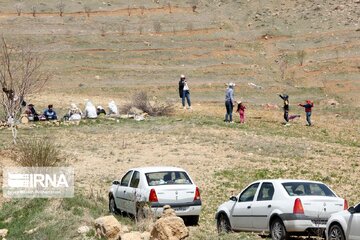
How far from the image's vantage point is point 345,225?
504 inches


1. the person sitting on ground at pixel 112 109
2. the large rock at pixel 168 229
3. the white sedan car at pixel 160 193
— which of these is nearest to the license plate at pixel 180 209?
the white sedan car at pixel 160 193

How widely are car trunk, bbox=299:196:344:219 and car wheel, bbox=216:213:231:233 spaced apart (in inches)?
103

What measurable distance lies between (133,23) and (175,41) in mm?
8592

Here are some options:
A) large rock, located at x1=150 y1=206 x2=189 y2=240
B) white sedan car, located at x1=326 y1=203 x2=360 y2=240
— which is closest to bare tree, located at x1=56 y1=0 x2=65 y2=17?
large rock, located at x1=150 y1=206 x2=189 y2=240

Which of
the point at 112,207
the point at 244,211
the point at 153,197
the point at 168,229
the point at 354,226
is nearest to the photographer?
the point at 354,226

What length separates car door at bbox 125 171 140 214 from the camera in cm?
1779

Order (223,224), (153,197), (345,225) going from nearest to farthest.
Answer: (345,225), (223,224), (153,197)

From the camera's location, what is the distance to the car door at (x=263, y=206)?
1494cm

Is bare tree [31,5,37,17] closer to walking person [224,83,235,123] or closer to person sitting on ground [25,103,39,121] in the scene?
person sitting on ground [25,103,39,121]

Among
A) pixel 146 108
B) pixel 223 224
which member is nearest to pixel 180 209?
pixel 223 224

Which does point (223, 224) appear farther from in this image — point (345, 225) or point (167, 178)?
point (345, 225)

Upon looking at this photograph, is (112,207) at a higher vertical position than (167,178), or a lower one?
lower

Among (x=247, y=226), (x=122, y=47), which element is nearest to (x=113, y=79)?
(x=122, y=47)

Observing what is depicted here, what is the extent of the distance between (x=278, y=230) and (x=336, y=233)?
160cm
